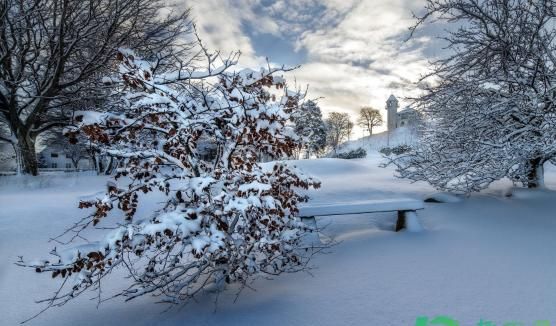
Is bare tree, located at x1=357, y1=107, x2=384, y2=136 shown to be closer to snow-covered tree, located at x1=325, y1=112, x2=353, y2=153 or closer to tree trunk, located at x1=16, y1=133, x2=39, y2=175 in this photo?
snow-covered tree, located at x1=325, y1=112, x2=353, y2=153

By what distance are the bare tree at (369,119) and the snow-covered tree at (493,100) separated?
58.6m

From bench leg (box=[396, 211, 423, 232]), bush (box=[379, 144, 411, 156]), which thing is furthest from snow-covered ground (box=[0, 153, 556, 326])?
bush (box=[379, 144, 411, 156])

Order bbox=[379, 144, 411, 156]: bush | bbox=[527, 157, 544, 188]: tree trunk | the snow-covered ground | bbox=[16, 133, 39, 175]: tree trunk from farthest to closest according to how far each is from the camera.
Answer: bbox=[16, 133, 39, 175]: tree trunk < bbox=[379, 144, 411, 156]: bush < bbox=[527, 157, 544, 188]: tree trunk < the snow-covered ground

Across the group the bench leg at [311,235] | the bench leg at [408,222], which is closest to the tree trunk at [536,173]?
the bench leg at [408,222]

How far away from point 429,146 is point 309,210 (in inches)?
152

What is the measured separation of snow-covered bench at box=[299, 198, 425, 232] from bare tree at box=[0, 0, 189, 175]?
525 centimetres

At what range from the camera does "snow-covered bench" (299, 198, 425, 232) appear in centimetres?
438

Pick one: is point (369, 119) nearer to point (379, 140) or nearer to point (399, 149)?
point (379, 140)

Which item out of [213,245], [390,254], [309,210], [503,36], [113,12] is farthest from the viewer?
[113,12]

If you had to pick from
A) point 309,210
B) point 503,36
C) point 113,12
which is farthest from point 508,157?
point 113,12

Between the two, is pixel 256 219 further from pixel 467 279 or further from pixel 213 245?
pixel 467 279

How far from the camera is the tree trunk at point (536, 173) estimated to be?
20.8ft

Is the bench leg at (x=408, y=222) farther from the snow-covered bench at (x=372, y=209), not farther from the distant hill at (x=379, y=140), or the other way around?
the distant hill at (x=379, y=140)

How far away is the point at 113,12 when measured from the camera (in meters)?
8.59
